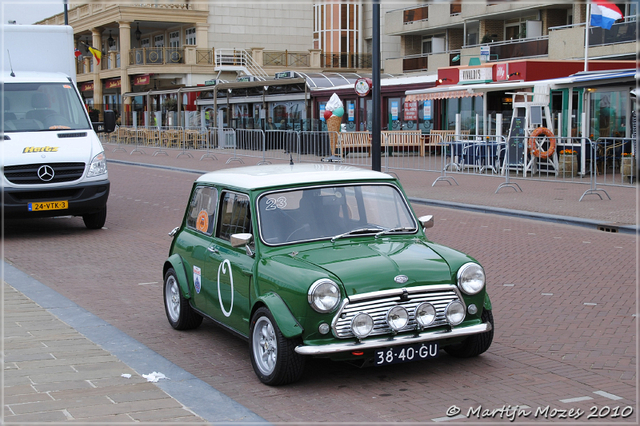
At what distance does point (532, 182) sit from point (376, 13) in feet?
26.4

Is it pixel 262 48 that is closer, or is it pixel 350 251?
pixel 350 251

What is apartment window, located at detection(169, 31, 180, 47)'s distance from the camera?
173ft

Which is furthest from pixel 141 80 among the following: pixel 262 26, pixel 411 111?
pixel 411 111

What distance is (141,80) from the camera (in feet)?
168

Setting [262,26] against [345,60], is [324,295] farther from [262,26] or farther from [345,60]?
[262,26]

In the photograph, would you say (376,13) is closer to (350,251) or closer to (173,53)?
(350,251)

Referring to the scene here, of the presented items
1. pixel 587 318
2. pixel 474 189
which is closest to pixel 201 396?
pixel 587 318

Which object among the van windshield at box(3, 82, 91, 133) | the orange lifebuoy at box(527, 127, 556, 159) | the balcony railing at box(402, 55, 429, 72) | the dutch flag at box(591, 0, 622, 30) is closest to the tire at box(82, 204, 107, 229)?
the van windshield at box(3, 82, 91, 133)

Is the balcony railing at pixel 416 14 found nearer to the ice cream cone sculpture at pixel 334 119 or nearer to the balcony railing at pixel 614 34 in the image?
the balcony railing at pixel 614 34

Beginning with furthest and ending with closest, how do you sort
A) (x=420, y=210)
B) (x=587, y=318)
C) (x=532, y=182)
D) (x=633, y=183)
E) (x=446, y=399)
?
1. (x=532, y=182)
2. (x=633, y=183)
3. (x=420, y=210)
4. (x=587, y=318)
5. (x=446, y=399)

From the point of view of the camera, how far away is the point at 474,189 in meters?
18.1

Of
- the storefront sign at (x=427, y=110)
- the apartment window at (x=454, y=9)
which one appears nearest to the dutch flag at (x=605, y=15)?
the storefront sign at (x=427, y=110)

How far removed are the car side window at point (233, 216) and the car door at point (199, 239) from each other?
144 millimetres

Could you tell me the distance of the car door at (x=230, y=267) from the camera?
18.0 ft
